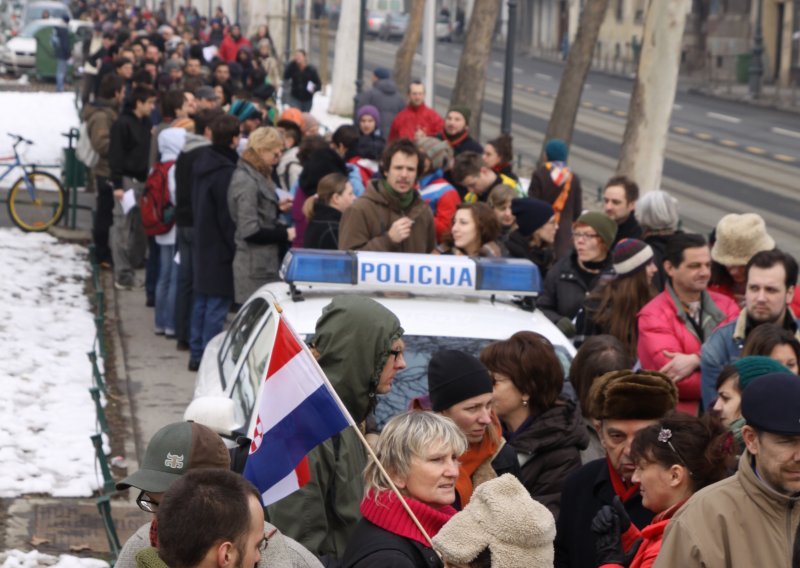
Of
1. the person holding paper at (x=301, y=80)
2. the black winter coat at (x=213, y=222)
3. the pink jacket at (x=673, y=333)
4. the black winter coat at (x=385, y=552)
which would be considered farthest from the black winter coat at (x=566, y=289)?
the person holding paper at (x=301, y=80)

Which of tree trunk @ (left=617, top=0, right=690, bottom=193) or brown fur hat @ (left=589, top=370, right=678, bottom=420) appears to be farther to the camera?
tree trunk @ (left=617, top=0, right=690, bottom=193)

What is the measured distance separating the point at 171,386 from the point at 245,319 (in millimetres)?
4103

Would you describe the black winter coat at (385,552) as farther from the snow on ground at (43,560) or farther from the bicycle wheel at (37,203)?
the bicycle wheel at (37,203)

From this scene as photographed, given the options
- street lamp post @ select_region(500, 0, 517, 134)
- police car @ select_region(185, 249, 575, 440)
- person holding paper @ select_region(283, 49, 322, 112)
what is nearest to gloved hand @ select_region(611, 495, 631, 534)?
police car @ select_region(185, 249, 575, 440)

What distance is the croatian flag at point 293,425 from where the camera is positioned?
5090mm

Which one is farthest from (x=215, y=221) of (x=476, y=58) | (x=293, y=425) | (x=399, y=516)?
(x=476, y=58)

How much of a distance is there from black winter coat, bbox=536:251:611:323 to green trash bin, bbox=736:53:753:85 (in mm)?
44336

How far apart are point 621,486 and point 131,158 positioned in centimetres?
1005

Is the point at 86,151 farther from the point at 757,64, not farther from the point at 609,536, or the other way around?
the point at 757,64

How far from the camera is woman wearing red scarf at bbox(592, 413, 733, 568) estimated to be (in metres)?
4.73

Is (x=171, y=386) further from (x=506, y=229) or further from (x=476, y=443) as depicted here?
(x=476, y=443)

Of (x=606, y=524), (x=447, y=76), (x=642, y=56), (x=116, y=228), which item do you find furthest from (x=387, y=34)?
(x=606, y=524)

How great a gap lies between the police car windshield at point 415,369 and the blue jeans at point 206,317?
521 cm

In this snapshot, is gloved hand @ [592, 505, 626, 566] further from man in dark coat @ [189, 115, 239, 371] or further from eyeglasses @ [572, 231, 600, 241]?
man in dark coat @ [189, 115, 239, 371]
